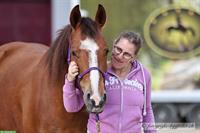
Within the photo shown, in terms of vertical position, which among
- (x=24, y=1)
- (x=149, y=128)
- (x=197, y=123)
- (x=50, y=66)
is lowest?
(x=197, y=123)

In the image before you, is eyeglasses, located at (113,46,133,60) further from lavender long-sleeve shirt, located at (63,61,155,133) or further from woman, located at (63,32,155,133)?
lavender long-sleeve shirt, located at (63,61,155,133)

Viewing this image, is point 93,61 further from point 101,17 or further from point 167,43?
point 167,43

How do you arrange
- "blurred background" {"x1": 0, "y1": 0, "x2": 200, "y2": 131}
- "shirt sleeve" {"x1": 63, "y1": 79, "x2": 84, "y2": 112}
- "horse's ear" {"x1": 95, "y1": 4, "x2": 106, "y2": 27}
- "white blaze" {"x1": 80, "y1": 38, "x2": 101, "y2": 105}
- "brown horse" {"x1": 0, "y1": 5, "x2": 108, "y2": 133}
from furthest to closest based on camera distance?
"blurred background" {"x1": 0, "y1": 0, "x2": 200, "y2": 131}, "horse's ear" {"x1": 95, "y1": 4, "x2": 106, "y2": 27}, "shirt sleeve" {"x1": 63, "y1": 79, "x2": 84, "y2": 112}, "brown horse" {"x1": 0, "y1": 5, "x2": 108, "y2": 133}, "white blaze" {"x1": 80, "y1": 38, "x2": 101, "y2": 105}

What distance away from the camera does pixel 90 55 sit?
176 inches

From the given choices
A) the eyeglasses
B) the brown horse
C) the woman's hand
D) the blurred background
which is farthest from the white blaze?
the blurred background

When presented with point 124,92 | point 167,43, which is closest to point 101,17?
point 124,92

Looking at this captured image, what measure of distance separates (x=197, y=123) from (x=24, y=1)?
151 inches

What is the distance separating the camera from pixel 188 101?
944 cm

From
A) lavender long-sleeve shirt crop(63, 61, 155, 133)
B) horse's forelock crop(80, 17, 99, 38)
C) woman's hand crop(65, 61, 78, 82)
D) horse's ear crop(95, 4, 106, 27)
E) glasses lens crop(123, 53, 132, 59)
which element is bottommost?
lavender long-sleeve shirt crop(63, 61, 155, 133)

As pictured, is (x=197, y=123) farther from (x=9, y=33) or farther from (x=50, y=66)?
(x=50, y=66)

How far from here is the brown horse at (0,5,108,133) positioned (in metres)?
4.47

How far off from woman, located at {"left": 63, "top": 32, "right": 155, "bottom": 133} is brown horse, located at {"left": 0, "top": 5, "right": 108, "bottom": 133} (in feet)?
0.65

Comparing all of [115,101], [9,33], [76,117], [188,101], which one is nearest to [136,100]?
[115,101]

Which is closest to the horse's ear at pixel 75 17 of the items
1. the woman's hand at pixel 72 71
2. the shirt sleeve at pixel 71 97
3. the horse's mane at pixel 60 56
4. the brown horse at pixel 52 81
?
the brown horse at pixel 52 81
